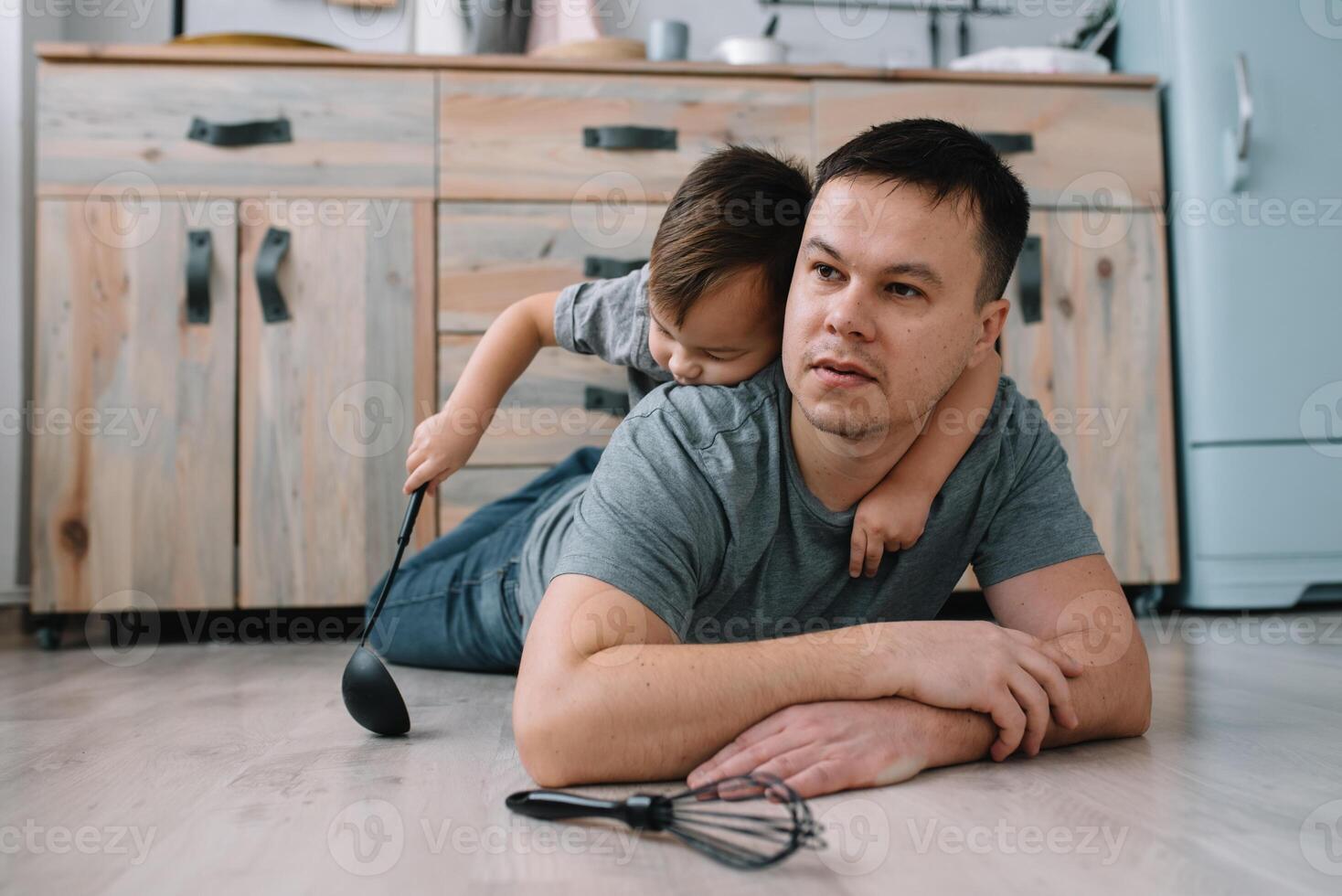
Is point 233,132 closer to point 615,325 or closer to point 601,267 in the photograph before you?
point 601,267

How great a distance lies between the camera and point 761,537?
1.05 metres

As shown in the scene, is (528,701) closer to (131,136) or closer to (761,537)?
(761,537)

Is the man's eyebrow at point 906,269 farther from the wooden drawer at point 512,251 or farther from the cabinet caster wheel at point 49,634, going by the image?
the cabinet caster wheel at point 49,634

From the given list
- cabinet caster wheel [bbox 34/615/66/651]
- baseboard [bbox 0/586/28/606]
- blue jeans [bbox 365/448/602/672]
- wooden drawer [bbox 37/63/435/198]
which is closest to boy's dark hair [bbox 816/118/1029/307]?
blue jeans [bbox 365/448/602/672]

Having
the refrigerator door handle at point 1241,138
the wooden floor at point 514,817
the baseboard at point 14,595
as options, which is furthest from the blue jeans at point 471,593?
the refrigerator door handle at point 1241,138

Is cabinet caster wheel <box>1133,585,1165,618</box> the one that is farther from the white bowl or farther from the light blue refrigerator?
the white bowl

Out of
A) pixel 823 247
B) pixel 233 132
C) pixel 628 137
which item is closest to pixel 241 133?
pixel 233 132

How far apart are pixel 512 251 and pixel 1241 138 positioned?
1.48m

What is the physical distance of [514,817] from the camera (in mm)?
812

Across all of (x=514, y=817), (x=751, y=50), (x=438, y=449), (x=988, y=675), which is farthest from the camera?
(x=751, y=50)

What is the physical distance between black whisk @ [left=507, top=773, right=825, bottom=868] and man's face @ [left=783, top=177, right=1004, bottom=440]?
1.14ft

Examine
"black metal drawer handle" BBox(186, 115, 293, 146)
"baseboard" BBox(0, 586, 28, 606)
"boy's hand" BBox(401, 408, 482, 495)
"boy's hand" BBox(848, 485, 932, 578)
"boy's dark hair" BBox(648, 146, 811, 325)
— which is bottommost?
"baseboard" BBox(0, 586, 28, 606)

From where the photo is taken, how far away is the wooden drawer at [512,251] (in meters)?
2.03

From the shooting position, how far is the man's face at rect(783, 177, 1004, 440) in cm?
96
